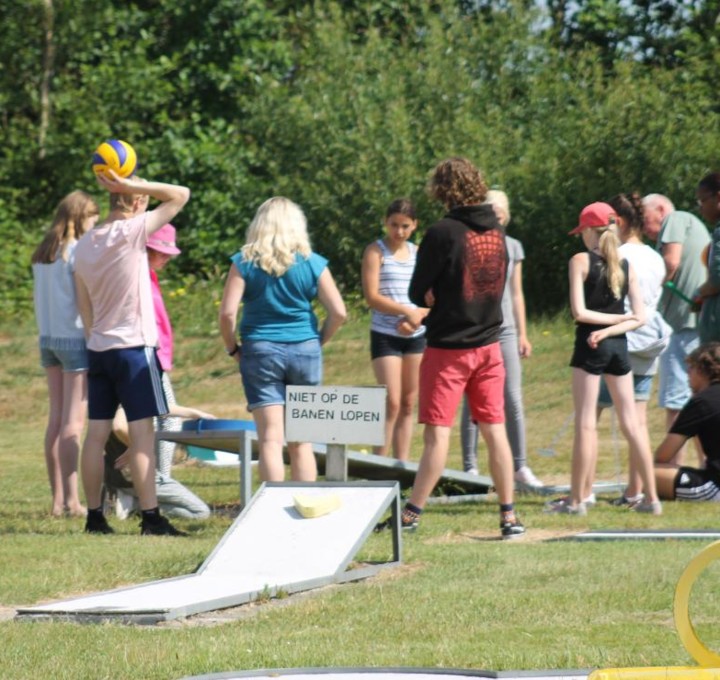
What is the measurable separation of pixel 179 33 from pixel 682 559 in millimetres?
19019

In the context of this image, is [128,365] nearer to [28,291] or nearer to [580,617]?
[580,617]

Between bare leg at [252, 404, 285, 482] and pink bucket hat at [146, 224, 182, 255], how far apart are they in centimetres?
106

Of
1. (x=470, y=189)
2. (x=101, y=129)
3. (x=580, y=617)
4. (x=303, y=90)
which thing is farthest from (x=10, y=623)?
(x=101, y=129)

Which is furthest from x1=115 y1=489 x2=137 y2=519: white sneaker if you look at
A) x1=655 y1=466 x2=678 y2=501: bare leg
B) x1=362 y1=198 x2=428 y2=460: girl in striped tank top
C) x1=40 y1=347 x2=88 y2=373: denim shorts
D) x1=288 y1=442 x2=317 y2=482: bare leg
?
x1=655 y1=466 x2=678 y2=501: bare leg

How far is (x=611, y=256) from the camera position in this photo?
8406 millimetres

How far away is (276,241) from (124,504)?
199cm

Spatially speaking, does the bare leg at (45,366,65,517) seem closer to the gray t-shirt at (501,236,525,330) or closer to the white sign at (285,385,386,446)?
the white sign at (285,385,386,446)

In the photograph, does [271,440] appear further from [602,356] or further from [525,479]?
[525,479]

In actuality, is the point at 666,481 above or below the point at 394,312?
below

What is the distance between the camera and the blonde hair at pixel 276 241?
7777mm

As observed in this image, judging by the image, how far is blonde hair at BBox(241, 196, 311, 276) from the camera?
7777 mm

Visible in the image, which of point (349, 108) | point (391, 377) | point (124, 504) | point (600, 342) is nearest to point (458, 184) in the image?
point (600, 342)

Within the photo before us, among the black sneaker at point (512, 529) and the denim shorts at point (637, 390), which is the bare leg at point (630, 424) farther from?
the black sneaker at point (512, 529)

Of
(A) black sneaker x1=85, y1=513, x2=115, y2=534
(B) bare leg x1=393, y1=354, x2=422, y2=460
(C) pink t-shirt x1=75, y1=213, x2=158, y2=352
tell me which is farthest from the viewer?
(B) bare leg x1=393, y1=354, x2=422, y2=460
